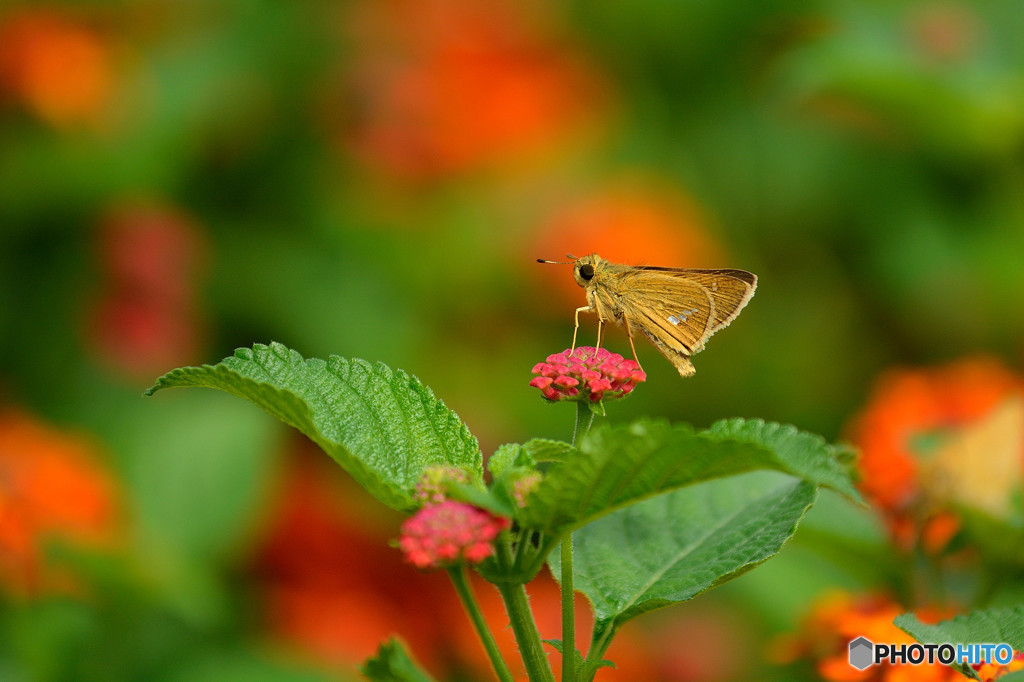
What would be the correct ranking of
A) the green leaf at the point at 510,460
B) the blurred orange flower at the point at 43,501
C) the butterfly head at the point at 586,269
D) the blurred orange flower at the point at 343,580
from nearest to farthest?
the green leaf at the point at 510,460
the butterfly head at the point at 586,269
the blurred orange flower at the point at 43,501
the blurred orange flower at the point at 343,580

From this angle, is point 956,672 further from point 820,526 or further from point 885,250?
point 885,250

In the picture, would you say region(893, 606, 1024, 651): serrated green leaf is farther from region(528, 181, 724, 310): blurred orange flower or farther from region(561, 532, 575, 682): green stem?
region(528, 181, 724, 310): blurred orange flower

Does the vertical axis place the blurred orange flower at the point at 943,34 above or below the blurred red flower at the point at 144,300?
above

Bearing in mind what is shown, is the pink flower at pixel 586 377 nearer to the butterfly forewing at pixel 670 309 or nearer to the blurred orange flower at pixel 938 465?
the blurred orange flower at pixel 938 465

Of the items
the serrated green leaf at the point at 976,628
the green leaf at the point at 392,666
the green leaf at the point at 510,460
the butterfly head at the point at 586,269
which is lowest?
the green leaf at the point at 392,666

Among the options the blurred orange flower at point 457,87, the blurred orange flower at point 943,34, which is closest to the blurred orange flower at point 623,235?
the blurred orange flower at point 457,87

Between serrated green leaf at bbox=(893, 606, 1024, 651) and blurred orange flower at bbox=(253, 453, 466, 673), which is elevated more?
blurred orange flower at bbox=(253, 453, 466, 673)

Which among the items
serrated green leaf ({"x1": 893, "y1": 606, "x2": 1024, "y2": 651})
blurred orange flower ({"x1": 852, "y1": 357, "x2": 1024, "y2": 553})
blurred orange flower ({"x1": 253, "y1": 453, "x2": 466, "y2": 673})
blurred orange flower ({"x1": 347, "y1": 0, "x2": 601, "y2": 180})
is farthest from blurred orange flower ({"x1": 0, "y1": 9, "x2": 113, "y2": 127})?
serrated green leaf ({"x1": 893, "y1": 606, "x2": 1024, "y2": 651})
